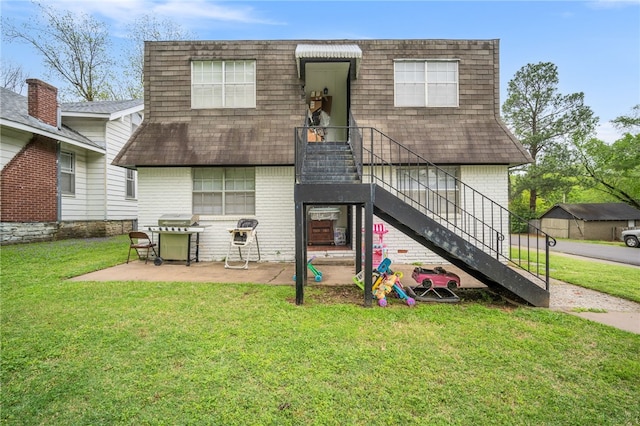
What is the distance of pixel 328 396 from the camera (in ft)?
8.02

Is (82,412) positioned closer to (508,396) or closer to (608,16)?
(508,396)

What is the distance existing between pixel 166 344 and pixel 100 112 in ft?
43.5

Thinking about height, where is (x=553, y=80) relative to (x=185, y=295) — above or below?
above

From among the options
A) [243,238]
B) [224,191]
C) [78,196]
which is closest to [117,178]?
[78,196]

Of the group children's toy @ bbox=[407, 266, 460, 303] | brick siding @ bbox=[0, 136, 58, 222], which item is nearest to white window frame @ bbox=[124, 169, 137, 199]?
brick siding @ bbox=[0, 136, 58, 222]

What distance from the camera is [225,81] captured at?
29.9 ft

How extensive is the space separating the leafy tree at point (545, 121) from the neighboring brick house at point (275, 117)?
21.6 metres

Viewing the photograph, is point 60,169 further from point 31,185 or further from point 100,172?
point 100,172

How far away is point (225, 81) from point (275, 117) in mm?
1847

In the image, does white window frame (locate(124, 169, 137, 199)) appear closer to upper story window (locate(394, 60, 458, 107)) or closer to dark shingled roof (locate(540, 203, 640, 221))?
upper story window (locate(394, 60, 458, 107))

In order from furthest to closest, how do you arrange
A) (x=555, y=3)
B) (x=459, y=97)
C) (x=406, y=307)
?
(x=459, y=97) < (x=555, y=3) < (x=406, y=307)

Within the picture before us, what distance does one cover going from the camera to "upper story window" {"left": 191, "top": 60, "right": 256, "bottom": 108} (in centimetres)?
912

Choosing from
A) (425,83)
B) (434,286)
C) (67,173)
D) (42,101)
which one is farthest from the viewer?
(67,173)

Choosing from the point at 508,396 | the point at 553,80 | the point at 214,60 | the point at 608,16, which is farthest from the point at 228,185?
the point at 553,80
